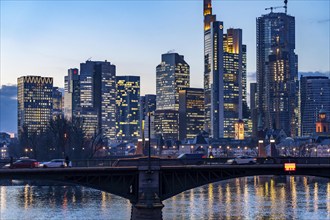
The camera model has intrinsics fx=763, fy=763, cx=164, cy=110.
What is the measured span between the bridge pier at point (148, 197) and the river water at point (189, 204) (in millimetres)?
18074

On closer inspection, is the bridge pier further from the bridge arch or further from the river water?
the river water

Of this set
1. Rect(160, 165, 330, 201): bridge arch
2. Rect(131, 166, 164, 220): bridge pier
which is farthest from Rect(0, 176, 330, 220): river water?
Rect(131, 166, 164, 220): bridge pier

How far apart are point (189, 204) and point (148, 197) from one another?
39284 millimetres

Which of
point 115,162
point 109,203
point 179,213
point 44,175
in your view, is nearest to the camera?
point 44,175

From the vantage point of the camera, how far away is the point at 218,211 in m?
107

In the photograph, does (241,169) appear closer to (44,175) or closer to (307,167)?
(307,167)

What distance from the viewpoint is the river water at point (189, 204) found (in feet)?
335

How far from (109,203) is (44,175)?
145 feet

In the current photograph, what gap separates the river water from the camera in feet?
335

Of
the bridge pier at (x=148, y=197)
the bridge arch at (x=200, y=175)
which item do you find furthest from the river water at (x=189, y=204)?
the bridge pier at (x=148, y=197)

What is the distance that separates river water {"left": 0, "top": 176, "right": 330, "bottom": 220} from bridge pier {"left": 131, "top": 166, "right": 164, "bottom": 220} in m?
18.1

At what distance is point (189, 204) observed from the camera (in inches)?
4668

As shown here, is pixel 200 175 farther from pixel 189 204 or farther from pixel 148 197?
pixel 189 204

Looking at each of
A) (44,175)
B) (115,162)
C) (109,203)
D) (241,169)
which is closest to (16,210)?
(109,203)
